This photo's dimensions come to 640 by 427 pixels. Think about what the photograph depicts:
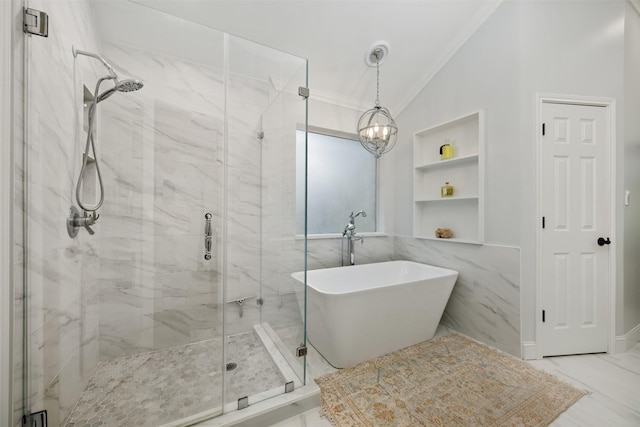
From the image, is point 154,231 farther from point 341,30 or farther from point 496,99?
point 496,99

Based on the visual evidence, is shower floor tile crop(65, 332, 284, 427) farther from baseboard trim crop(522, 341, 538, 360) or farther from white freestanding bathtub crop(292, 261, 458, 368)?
baseboard trim crop(522, 341, 538, 360)

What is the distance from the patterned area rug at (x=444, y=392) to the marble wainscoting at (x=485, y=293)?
18 cm

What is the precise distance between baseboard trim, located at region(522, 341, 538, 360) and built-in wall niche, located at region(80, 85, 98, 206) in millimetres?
2990

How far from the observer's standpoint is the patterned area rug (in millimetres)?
1326

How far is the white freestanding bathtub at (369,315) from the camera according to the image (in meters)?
1.67

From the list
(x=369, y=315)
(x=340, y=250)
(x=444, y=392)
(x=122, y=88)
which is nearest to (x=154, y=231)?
(x=122, y=88)

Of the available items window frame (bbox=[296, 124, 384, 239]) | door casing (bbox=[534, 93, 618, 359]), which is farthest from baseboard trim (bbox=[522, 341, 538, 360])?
window frame (bbox=[296, 124, 384, 239])

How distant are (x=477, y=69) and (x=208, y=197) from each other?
2520 millimetres

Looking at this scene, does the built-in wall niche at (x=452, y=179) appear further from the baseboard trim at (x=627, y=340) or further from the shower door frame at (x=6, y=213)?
the shower door frame at (x=6, y=213)

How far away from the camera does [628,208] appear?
6.61 feet

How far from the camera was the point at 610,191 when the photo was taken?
194 cm

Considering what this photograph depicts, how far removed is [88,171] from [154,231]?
17.7 inches

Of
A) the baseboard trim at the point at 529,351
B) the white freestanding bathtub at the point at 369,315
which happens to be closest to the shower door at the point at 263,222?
the white freestanding bathtub at the point at 369,315

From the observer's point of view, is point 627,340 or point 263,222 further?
point 627,340
